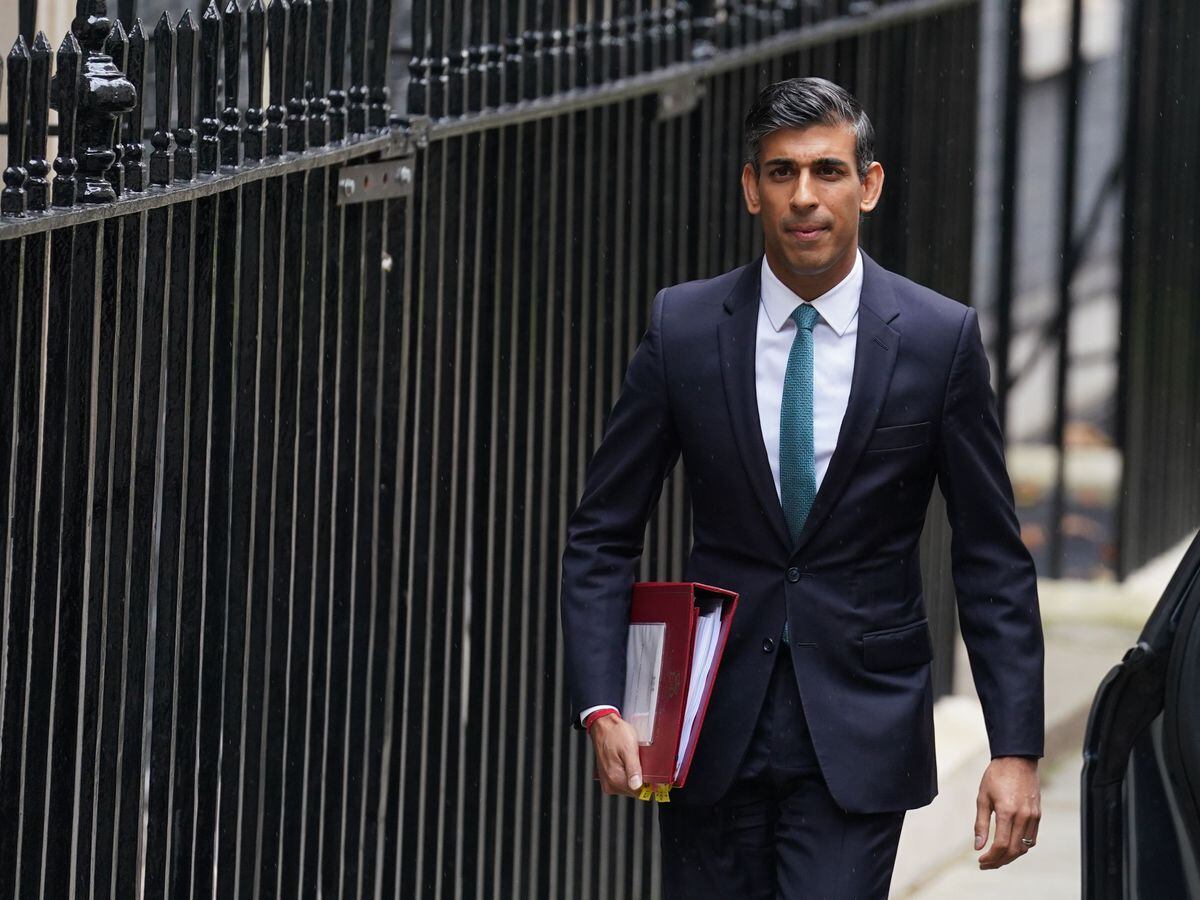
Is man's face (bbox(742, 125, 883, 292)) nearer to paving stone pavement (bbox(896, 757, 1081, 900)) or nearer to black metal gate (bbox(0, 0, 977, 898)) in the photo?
black metal gate (bbox(0, 0, 977, 898))

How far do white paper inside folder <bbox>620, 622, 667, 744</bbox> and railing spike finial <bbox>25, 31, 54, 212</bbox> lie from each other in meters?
1.26

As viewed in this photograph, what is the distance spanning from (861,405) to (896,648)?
17.0 inches

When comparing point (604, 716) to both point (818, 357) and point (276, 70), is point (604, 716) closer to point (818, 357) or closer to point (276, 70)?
point (818, 357)

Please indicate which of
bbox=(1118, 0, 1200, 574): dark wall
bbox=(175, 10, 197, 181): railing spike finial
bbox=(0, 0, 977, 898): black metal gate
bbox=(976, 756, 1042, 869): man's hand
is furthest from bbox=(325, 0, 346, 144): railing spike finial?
bbox=(1118, 0, 1200, 574): dark wall

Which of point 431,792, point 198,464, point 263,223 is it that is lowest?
point 431,792

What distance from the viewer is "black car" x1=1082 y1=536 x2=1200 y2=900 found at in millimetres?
3736

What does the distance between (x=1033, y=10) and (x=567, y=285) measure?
15124 millimetres

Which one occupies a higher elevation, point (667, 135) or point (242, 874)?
point (667, 135)

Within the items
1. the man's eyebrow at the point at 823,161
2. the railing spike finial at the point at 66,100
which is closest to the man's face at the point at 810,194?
the man's eyebrow at the point at 823,161

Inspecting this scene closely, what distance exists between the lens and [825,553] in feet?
13.5

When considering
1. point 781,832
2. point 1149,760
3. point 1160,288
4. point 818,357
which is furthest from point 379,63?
point 1160,288

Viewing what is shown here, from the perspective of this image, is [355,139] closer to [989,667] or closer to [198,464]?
[198,464]

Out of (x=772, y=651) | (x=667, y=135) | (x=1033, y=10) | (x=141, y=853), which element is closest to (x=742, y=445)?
(x=772, y=651)

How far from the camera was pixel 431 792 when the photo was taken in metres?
4.91
